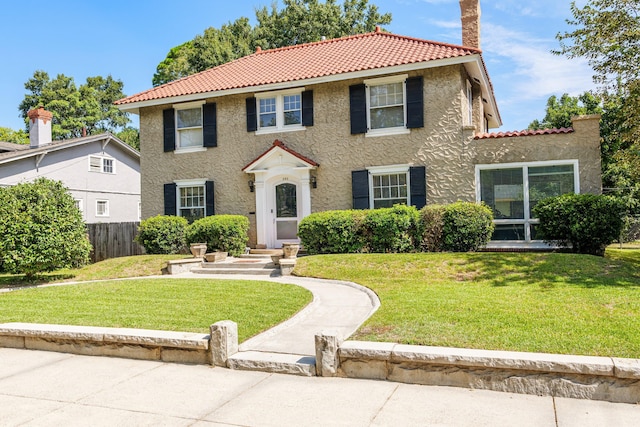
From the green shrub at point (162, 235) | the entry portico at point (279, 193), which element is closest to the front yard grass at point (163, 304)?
the green shrub at point (162, 235)

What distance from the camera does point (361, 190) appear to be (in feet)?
47.0

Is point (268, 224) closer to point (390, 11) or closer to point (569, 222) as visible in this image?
point (569, 222)

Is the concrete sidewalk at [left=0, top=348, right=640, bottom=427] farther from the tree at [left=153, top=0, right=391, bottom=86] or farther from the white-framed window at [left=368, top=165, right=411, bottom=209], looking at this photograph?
the tree at [left=153, top=0, right=391, bottom=86]

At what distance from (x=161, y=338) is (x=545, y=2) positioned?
15.4 m

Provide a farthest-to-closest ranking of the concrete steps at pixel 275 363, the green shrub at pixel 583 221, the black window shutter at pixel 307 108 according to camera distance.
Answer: the black window shutter at pixel 307 108, the green shrub at pixel 583 221, the concrete steps at pixel 275 363

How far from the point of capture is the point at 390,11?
3198cm

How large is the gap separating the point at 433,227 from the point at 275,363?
26.1 feet

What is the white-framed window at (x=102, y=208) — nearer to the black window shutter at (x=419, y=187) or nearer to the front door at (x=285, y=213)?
the front door at (x=285, y=213)

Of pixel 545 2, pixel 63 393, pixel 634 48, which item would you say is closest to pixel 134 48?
pixel 545 2

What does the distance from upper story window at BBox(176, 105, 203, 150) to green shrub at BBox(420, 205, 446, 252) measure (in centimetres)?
859

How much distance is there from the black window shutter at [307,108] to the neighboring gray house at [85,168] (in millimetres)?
12117

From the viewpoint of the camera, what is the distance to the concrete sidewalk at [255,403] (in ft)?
12.6

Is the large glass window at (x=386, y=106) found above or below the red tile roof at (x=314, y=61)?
below

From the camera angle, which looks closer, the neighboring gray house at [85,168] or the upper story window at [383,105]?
the upper story window at [383,105]
